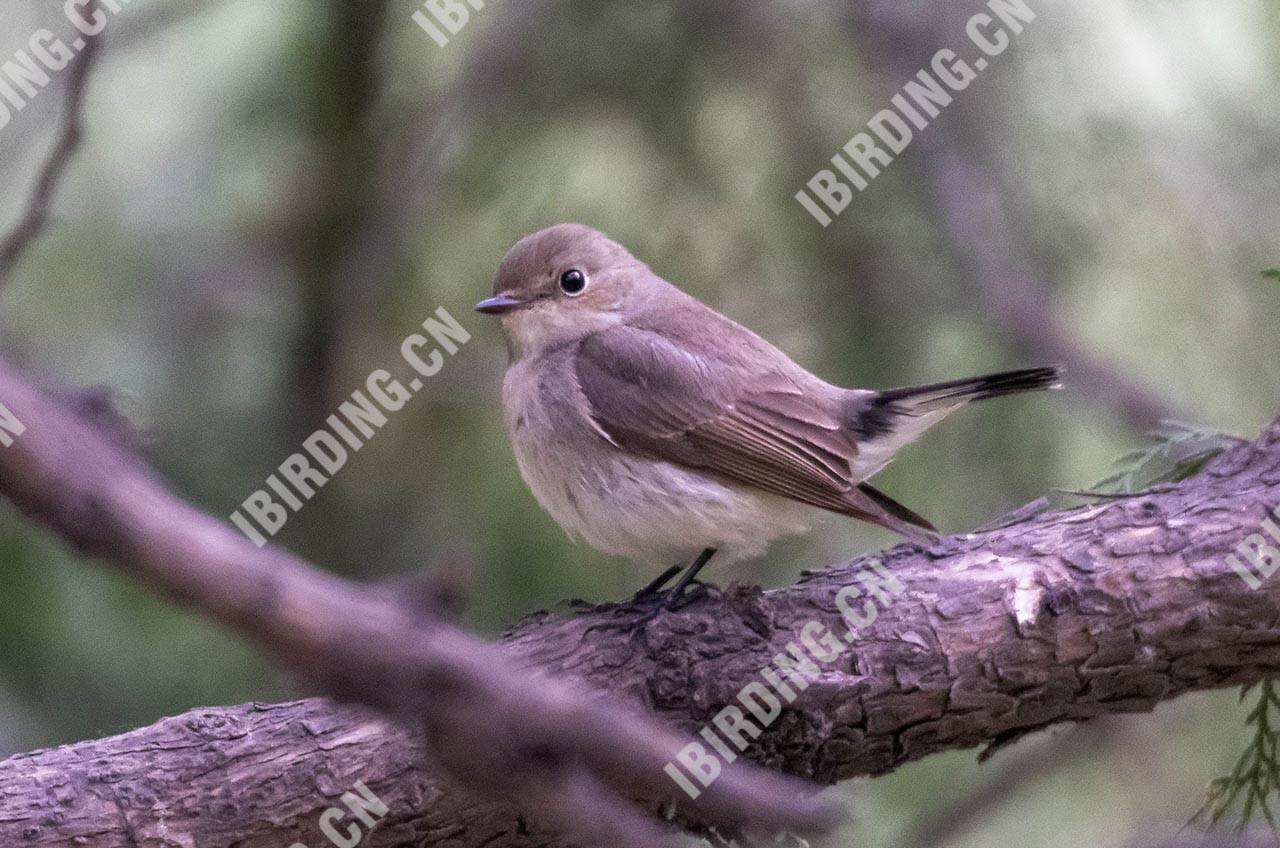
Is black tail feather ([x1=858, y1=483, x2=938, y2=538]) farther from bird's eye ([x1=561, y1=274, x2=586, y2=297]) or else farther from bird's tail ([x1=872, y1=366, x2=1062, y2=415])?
bird's eye ([x1=561, y1=274, x2=586, y2=297])

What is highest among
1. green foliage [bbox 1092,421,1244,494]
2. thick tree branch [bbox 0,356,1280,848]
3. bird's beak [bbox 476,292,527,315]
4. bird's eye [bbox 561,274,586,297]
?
bird's beak [bbox 476,292,527,315]

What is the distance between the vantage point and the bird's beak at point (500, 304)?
4383mm

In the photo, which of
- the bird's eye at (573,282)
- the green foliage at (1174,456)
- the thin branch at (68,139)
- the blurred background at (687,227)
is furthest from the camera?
the blurred background at (687,227)

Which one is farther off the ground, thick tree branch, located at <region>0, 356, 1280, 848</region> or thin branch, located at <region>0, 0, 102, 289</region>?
thin branch, located at <region>0, 0, 102, 289</region>

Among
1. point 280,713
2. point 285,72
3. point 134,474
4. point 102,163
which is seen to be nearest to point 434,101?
point 285,72

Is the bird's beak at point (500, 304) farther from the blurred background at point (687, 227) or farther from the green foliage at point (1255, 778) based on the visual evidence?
the green foliage at point (1255, 778)

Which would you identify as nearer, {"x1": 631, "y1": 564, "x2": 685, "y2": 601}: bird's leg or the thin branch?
the thin branch

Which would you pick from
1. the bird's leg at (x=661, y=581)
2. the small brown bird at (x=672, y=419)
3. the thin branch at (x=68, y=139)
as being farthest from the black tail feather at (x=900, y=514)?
the thin branch at (x=68, y=139)

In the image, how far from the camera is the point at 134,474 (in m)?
1.06

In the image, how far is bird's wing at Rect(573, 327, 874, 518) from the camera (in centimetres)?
400

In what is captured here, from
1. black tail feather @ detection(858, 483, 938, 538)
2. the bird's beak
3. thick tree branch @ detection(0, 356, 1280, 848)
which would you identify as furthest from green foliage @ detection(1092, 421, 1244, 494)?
the bird's beak

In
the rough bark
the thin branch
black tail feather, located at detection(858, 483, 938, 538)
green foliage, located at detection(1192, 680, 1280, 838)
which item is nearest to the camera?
the thin branch

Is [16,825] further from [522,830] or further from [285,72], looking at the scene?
[285,72]

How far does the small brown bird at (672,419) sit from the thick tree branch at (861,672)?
0.86 feet
